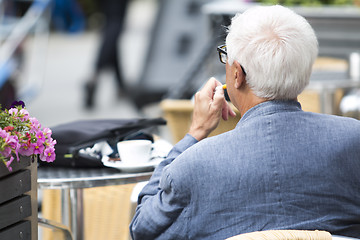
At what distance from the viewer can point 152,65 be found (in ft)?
25.1

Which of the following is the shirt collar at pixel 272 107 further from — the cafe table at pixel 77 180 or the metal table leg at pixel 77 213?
the metal table leg at pixel 77 213

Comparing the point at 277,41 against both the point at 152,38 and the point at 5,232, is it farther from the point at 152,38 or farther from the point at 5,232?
the point at 152,38

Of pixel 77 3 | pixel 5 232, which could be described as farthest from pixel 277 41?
pixel 77 3

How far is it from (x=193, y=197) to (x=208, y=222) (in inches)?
2.9

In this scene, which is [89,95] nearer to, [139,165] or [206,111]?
[139,165]

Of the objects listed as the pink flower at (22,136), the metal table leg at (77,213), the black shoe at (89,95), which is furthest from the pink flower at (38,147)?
the black shoe at (89,95)

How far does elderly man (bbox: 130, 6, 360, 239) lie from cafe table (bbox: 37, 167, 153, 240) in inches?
22.3

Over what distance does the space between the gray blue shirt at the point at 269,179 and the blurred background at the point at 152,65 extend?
0.79ft

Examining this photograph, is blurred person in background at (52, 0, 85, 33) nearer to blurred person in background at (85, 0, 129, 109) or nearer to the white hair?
blurred person in background at (85, 0, 129, 109)

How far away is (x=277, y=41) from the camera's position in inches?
64.4

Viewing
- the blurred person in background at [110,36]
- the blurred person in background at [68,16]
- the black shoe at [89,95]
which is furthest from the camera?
the blurred person in background at [68,16]

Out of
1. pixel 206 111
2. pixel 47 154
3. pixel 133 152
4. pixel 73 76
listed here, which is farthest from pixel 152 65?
pixel 47 154

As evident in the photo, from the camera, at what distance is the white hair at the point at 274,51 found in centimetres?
164

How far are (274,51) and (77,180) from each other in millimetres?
876
